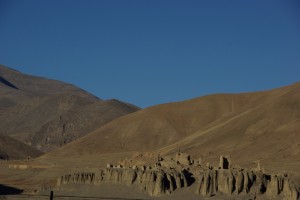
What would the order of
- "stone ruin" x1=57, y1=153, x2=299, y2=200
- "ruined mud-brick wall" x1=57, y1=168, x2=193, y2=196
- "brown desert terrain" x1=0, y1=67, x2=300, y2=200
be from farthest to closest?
"ruined mud-brick wall" x1=57, y1=168, x2=193, y2=196 → "brown desert terrain" x1=0, y1=67, x2=300, y2=200 → "stone ruin" x1=57, y1=153, x2=299, y2=200

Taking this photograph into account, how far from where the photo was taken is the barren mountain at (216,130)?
385 feet

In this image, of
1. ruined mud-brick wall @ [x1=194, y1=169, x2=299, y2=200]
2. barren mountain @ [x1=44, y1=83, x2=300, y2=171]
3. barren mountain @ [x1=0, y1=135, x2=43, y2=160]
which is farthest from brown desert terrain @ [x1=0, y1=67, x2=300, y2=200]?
barren mountain @ [x1=0, y1=135, x2=43, y2=160]

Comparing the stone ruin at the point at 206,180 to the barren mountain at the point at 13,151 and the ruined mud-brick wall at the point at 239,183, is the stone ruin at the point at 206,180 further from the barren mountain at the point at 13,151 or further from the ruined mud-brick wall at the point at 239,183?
the barren mountain at the point at 13,151

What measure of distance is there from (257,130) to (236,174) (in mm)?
65198

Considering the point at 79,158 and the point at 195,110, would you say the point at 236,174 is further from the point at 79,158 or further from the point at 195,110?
the point at 195,110

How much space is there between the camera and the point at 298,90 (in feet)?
483

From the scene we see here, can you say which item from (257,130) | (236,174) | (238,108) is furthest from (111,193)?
(238,108)

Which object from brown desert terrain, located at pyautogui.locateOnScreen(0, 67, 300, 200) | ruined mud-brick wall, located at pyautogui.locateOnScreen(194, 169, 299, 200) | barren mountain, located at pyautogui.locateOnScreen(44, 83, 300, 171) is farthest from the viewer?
barren mountain, located at pyautogui.locateOnScreen(44, 83, 300, 171)

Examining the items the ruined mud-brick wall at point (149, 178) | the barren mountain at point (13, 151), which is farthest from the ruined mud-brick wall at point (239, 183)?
the barren mountain at point (13, 151)

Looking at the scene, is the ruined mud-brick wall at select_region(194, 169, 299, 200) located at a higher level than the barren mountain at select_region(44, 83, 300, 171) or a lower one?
lower

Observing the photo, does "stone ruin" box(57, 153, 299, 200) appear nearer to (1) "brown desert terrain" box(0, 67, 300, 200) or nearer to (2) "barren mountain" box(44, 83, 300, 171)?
(1) "brown desert terrain" box(0, 67, 300, 200)

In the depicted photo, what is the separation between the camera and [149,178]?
224 ft

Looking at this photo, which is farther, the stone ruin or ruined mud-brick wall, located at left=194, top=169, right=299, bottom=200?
the stone ruin

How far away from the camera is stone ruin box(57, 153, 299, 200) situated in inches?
2464
